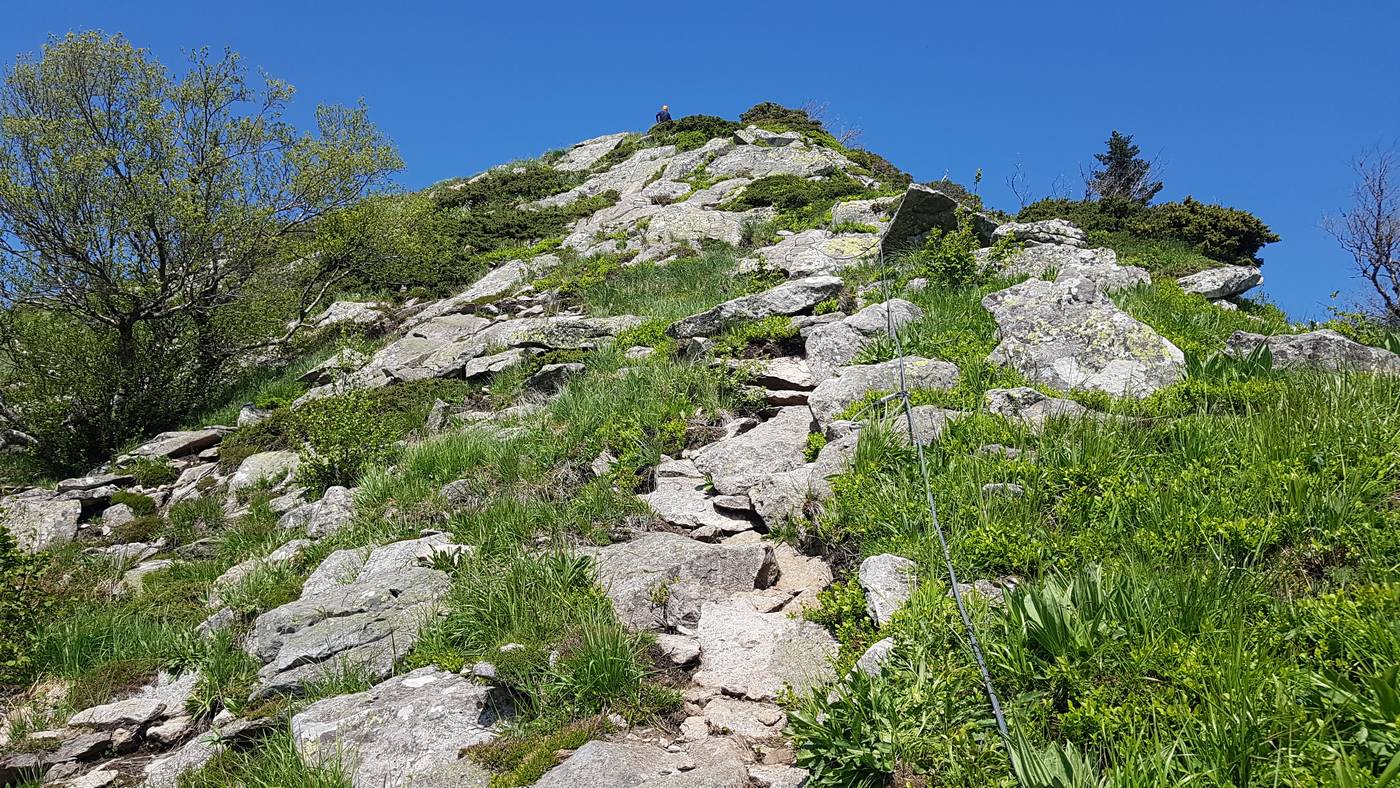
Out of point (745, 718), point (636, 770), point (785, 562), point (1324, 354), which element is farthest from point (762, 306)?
point (636, 770)

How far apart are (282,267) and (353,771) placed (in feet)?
61.1

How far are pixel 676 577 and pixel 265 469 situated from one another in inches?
351

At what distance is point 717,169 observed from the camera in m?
26.1

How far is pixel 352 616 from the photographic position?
5.68 meters

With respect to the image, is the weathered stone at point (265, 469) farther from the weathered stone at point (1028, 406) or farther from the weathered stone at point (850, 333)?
the weathered stone at point (1028, 406)

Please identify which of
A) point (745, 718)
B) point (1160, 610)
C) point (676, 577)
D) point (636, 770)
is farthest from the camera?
point (676, 577)

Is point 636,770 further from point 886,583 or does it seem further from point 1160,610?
point 1160,610

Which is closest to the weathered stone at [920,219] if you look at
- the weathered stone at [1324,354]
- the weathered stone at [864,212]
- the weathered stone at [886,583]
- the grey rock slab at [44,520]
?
the weathered stone at [864,212]

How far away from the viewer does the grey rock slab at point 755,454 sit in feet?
22.8

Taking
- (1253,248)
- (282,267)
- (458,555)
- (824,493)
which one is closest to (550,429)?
(458,555)

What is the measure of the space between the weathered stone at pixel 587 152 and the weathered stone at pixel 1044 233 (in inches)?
999

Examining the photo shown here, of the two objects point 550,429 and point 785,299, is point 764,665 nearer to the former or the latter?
point 550,429

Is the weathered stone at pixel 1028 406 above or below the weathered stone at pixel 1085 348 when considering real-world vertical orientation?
below

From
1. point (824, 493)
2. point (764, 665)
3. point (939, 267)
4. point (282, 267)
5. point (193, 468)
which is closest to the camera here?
point (764, 665)
